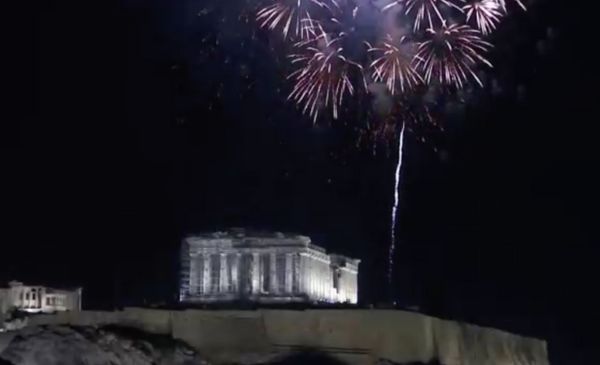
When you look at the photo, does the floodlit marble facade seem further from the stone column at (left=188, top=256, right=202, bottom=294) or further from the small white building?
the small white building

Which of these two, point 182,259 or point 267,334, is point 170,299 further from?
point 267,334

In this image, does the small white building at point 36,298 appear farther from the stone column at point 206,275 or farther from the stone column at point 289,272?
the stone column at point 289,272

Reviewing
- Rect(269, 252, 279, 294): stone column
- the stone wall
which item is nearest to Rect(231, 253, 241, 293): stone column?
Rect(269, 252, 279, 294): stone column

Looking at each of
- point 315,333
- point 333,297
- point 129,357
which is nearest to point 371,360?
point 315,333

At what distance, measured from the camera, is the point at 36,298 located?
96250mm

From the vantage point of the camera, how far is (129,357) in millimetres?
48594

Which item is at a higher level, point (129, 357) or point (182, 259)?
point (182, 259)

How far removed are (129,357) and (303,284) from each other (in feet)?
137

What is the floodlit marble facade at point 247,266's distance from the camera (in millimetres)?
88875

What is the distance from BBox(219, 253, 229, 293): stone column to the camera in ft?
293

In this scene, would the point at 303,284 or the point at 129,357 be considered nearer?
the point at 129,357

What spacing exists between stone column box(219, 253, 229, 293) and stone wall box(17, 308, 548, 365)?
35.0 metres

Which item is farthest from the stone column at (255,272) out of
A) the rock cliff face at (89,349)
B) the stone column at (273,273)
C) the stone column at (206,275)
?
the rock cliff face at (89,349)

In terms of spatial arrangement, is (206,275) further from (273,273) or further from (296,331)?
(296,331)
